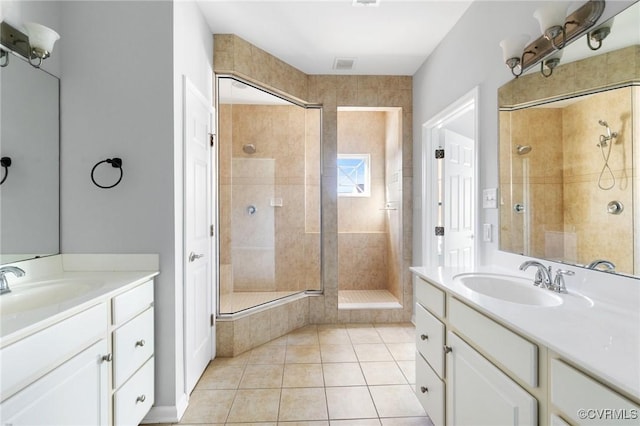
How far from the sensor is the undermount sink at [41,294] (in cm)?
129

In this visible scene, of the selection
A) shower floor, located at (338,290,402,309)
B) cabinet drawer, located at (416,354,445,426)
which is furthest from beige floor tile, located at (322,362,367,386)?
shower floor, located at (338,290,402,309)

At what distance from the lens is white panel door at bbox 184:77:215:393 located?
77.5 inches

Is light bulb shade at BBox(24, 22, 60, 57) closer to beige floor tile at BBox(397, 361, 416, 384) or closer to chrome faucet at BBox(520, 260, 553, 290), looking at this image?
chrome faucet at BBox(520, 260, 553, 290)

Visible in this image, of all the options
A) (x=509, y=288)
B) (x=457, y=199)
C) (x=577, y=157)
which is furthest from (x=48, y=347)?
(x=457, y=199)

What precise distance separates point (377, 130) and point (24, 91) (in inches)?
148

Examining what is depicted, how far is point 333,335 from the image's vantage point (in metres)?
3.07

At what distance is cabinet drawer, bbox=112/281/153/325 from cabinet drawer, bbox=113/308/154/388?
4 centimetres

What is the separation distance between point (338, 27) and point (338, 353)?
2.69 m

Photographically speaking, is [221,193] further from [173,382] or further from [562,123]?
[562,123]

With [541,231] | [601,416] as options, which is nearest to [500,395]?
[601,416]

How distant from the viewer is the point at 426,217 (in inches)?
119

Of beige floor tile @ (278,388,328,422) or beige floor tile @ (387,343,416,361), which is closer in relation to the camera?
beige floor tile @ (278,388,328,422)

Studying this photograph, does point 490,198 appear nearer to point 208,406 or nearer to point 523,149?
point 523,149

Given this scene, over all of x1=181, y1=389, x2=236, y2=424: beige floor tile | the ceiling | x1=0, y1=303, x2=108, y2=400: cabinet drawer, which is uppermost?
the ceiling
